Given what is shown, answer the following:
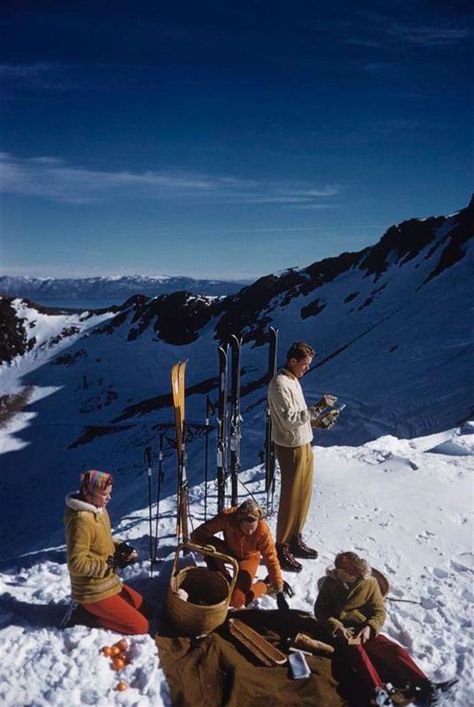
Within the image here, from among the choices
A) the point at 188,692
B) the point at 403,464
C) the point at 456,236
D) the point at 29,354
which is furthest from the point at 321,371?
the point at 29,354

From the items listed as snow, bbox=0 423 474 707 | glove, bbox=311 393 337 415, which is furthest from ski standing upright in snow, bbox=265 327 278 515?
glove, bbox=311 393 337 415

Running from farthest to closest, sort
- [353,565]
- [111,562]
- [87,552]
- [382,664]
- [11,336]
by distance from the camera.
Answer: [11,336]
[111,562]
[353,565]
[87,552]
[382,664]

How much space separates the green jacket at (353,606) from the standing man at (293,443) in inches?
43.1

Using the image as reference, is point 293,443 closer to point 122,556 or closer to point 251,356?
point 122,556

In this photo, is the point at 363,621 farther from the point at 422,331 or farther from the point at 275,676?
the point at 422,331

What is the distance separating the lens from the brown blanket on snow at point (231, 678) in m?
4.03

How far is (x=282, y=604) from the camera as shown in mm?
5145

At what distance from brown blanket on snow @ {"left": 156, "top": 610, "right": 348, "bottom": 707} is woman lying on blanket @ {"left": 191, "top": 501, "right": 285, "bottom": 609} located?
1.73 ft

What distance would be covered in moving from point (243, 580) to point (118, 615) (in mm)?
1363

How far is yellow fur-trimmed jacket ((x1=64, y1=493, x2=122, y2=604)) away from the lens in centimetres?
441

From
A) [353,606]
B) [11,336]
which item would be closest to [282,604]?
[353,606]

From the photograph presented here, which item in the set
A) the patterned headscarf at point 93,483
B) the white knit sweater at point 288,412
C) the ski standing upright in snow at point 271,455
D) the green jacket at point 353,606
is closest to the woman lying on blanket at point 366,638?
the green jacket at point 353,606

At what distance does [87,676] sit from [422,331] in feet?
78.2

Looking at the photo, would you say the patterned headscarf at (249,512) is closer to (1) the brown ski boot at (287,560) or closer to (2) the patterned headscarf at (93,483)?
(1) the brown ski boot at (287,560)
